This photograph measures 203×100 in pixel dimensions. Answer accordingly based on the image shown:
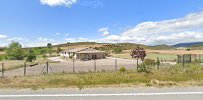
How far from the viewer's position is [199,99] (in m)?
7.26

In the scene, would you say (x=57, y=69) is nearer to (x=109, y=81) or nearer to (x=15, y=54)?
(x=109, y=81)

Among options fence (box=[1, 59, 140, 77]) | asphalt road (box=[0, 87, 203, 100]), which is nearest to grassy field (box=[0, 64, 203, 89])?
asphalt road (box=[0, 87, 203, 100])

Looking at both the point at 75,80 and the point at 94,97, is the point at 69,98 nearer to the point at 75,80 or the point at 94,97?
the point at 94,97

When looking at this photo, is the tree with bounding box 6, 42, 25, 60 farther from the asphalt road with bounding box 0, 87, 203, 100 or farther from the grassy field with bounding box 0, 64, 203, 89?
the asphalt road with bounding box 0, 87, 203, 100

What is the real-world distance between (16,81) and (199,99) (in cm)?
827

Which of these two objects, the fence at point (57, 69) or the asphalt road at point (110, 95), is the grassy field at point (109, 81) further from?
the fence at point (57, 69)

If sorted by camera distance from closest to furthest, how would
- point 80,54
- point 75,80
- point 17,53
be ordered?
point 75,80 < point 80,54 < point 17,53

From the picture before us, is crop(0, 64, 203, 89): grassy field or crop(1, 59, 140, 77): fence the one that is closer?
crop(0, 64, 203, 89): grassy field

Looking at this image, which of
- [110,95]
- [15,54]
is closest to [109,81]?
[110,95]

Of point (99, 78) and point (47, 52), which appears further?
point (47, 52)

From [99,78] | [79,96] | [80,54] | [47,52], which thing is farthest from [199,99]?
[47,52]

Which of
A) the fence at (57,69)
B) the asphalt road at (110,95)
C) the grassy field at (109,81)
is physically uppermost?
the grassy field at (109,81)

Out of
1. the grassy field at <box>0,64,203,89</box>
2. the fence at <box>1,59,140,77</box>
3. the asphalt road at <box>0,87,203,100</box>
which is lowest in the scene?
the fence at <box>1,59,140,77</box>

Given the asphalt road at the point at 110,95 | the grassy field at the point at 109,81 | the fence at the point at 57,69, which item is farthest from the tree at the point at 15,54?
the asphalt road at the point at 110,95
